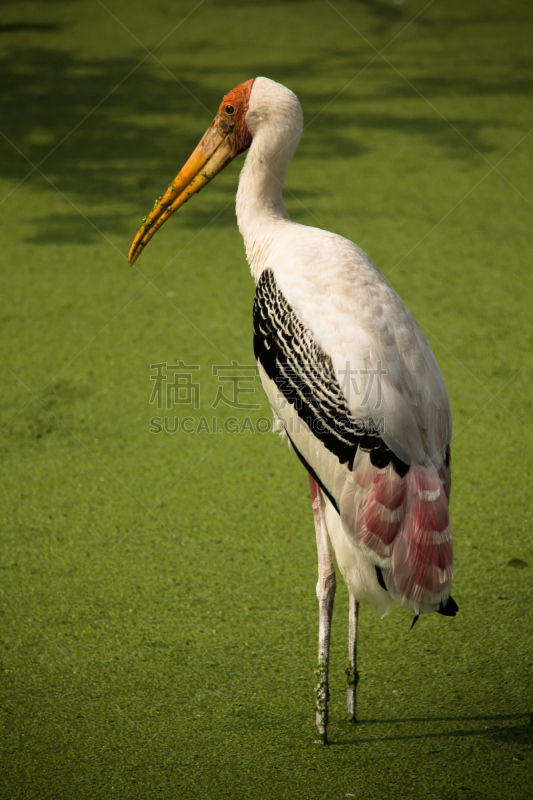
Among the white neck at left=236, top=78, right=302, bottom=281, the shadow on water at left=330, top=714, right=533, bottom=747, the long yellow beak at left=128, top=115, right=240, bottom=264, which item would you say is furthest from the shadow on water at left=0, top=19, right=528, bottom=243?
the shadow on water at left=330, top=714, right=533, bottom=747

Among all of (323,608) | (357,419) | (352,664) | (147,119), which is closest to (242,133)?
(357,419)

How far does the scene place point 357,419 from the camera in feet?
5.64

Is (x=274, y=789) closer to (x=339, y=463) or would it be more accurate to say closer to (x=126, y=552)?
(x=339, y=463)

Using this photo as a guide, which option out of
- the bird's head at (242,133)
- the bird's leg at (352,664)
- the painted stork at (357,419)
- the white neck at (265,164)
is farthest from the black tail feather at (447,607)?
the bird's head at (242,133)

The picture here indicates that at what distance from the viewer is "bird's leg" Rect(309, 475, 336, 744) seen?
188 centimetres

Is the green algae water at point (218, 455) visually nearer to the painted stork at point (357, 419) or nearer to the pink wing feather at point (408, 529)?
the painted stork at point (357, 419)

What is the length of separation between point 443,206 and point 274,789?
3532 mm

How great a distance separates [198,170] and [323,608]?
47.2 inches

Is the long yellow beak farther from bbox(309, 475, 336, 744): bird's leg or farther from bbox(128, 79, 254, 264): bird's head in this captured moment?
bbox(309, 475, 336, 744): bird's leg

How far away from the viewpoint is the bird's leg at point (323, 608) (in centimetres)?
188

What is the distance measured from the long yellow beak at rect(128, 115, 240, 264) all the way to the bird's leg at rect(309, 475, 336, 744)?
836mm

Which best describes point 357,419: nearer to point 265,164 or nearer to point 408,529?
point 408,529

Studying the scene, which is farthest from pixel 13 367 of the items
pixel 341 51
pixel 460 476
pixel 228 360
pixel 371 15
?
pixel 371 15

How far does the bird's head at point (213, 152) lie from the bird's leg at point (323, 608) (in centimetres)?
87
